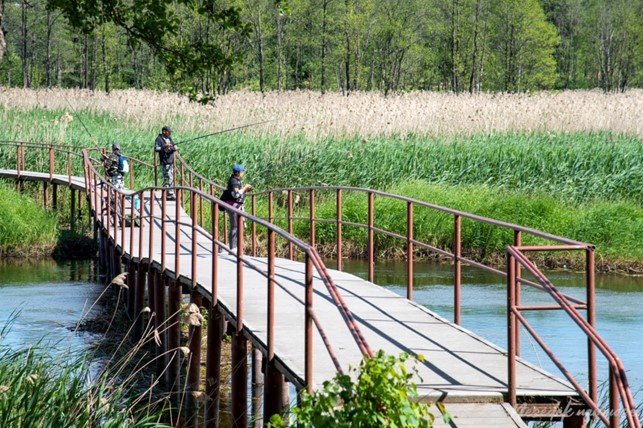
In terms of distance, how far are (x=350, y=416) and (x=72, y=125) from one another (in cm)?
2584

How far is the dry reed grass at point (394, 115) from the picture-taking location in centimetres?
2797

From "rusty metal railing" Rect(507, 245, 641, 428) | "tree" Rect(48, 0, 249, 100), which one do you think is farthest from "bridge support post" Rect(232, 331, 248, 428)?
"tree" Rect(48, 0, 249, 100)

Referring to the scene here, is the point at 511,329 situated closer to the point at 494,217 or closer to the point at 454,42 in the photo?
the point at 494,217

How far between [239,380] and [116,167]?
506 inches

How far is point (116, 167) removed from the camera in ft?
74.9

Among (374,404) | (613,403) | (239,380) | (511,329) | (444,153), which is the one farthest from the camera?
(444,153)

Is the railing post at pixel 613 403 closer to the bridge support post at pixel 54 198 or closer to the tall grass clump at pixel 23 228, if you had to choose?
the tall grass clump at pixel 23 228

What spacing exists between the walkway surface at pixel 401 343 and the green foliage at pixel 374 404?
1.46 metres

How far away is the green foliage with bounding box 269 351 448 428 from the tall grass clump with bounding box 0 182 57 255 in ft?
64.2

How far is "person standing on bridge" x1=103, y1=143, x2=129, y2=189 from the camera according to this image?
2230cm

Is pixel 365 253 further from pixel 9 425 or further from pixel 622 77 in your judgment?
pixel 622 77

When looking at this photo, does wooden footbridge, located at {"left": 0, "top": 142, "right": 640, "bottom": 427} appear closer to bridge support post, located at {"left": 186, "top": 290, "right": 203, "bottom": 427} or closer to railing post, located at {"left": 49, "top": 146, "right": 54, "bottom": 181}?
bridge support post, located at {"left": 186, "top": 290, "right": 203, "bottom": 427}

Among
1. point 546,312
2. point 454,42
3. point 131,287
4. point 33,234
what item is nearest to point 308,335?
point 131,287

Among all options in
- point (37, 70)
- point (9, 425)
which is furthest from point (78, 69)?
point (9, 425)
